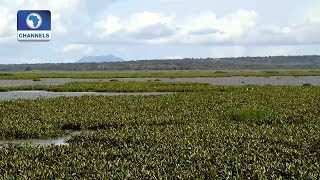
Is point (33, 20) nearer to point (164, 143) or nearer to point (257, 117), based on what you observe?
point (257, 117)

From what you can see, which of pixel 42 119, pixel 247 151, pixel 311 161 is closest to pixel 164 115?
pixel 42 119

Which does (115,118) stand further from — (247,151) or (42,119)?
(247,151)

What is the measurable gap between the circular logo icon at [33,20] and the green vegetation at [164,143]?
20.8m

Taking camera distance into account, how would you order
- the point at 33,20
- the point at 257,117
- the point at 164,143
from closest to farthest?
the point at 164,143
the point at 257,117
the point at 33,20

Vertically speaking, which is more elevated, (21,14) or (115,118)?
(21,14)

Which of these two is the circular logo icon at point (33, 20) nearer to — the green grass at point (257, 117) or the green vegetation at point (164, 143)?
the green vegetation at point (164, 143)

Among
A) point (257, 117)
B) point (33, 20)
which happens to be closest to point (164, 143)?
point (257, 117)

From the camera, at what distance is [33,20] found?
5438 cm

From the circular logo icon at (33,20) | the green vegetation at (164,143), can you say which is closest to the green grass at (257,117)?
the green vegetation at (164,143)

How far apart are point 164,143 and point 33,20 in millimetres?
38758

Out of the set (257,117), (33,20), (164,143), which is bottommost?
(164,143)

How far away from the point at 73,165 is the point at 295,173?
7490 millimetres

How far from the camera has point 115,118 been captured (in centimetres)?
2858

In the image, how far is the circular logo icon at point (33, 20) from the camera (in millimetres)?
54125
